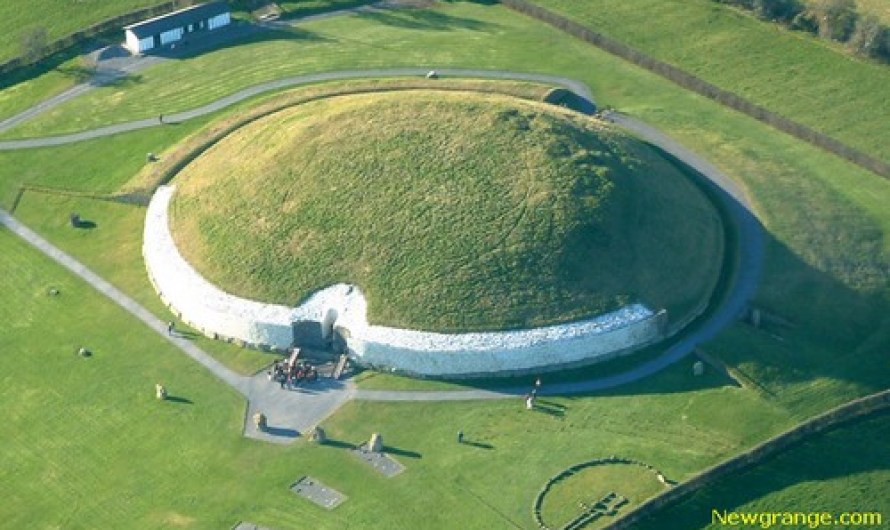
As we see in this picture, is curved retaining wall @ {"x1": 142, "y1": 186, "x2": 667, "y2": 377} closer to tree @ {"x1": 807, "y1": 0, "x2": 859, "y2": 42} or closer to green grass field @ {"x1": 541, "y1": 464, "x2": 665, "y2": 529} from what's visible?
green grass field @ {"x1": 541, "y1": 464, "x2": 665, "y2": 529}

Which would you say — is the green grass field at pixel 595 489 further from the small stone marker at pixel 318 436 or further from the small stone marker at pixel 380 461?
the small stone marker at pixel 318 436

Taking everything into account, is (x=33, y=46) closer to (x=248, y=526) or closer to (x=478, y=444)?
(x=248, y=526)

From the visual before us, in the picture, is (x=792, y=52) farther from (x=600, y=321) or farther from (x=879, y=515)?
(x=879, y=515)

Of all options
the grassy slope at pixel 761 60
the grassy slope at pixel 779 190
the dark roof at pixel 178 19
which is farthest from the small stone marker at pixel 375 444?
the dark roof at pixel 178 19

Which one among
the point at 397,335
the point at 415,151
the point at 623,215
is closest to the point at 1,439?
the point at 397,335

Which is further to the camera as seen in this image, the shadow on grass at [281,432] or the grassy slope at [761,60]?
the grassy slope at [761,60]

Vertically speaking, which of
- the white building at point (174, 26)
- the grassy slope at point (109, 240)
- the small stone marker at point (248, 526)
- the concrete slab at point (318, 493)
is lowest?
the small stone marker at point (248, 526)

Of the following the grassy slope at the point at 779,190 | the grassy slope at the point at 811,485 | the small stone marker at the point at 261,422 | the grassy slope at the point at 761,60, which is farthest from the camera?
the grassy slope at the point at 761,60
